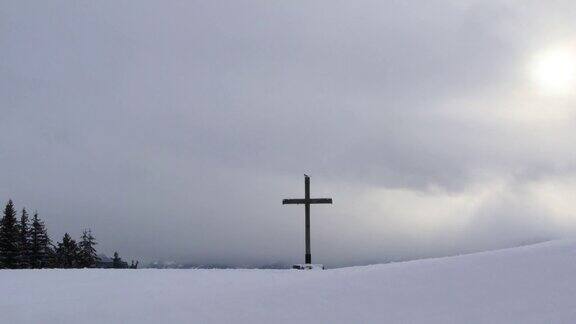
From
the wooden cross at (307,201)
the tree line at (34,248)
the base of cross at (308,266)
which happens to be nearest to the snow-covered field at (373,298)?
the base of cross at (308,266)

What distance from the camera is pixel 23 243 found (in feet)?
132

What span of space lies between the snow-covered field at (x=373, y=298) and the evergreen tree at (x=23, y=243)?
33850mm

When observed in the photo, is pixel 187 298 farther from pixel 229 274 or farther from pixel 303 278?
pixel 229 274

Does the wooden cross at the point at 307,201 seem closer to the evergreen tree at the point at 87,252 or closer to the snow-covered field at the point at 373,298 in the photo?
the snow-covered field at the point at 373,298

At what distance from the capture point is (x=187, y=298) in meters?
7.25

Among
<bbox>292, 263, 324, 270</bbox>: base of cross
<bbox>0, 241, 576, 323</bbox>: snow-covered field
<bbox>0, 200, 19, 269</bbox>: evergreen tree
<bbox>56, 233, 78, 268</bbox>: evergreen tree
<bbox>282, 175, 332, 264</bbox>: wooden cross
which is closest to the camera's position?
<bbox>0, 241, 576, 323</bbox>: snow-covered field

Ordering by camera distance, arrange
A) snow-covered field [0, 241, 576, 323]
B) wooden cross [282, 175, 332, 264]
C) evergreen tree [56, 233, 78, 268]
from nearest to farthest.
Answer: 1. snow-covered field [0, 241, 576, 323]
2. wooden cross [282, 175, 332, 264]
3. evergreen tree [56, 233, 78, 268]

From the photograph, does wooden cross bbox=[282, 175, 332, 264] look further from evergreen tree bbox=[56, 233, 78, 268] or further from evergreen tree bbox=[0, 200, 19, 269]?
evergreen tree bbox=[56, 233, 78, 268]

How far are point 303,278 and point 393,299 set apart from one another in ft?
7.04

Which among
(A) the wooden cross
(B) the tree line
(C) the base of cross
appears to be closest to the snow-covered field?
(C) the base of cross

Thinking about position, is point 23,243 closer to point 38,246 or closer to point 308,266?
point 38,246

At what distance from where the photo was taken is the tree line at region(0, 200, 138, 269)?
38.1 meters

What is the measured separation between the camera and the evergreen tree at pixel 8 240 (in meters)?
37.8

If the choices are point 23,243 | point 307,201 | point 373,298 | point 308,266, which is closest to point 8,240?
point 23,243
